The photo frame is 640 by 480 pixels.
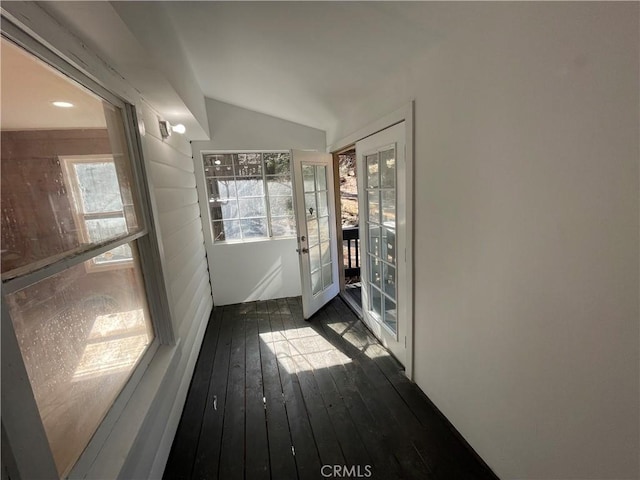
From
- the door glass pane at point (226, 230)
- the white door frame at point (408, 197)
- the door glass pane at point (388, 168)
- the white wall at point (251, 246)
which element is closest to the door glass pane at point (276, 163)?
the white wall at point (251, 246)

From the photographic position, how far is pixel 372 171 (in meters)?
2.33

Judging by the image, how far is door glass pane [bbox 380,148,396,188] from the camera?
199 cm

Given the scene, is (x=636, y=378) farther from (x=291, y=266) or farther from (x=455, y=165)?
(x=291, y=266)

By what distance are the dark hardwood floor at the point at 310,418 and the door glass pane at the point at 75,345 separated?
0.72 metres

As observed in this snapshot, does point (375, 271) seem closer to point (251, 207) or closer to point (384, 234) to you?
point (384, 234)

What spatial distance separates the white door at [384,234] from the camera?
1.96m

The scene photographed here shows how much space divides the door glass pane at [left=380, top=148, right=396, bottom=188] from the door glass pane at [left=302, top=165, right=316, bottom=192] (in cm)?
93

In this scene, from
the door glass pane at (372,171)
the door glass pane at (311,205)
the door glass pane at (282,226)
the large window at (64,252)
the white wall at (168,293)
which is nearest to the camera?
the large window at (64,252)

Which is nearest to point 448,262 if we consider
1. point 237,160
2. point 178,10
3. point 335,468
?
point 335,468

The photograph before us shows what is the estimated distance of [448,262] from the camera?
1510 mm

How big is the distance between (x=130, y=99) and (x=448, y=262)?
6.33 ft

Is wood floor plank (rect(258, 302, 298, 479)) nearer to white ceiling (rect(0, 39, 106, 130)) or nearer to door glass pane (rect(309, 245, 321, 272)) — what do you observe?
door glass pane (rect(309, 245, 321, 272))

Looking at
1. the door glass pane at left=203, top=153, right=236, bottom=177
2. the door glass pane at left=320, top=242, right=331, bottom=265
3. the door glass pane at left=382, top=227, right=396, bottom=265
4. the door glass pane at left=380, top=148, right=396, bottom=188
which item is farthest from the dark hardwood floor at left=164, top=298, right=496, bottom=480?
the door glass pane at left=203, top=153, right=236, bottom=177

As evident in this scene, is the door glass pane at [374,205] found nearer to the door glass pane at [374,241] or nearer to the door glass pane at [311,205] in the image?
the door glass pane at [374,241]
